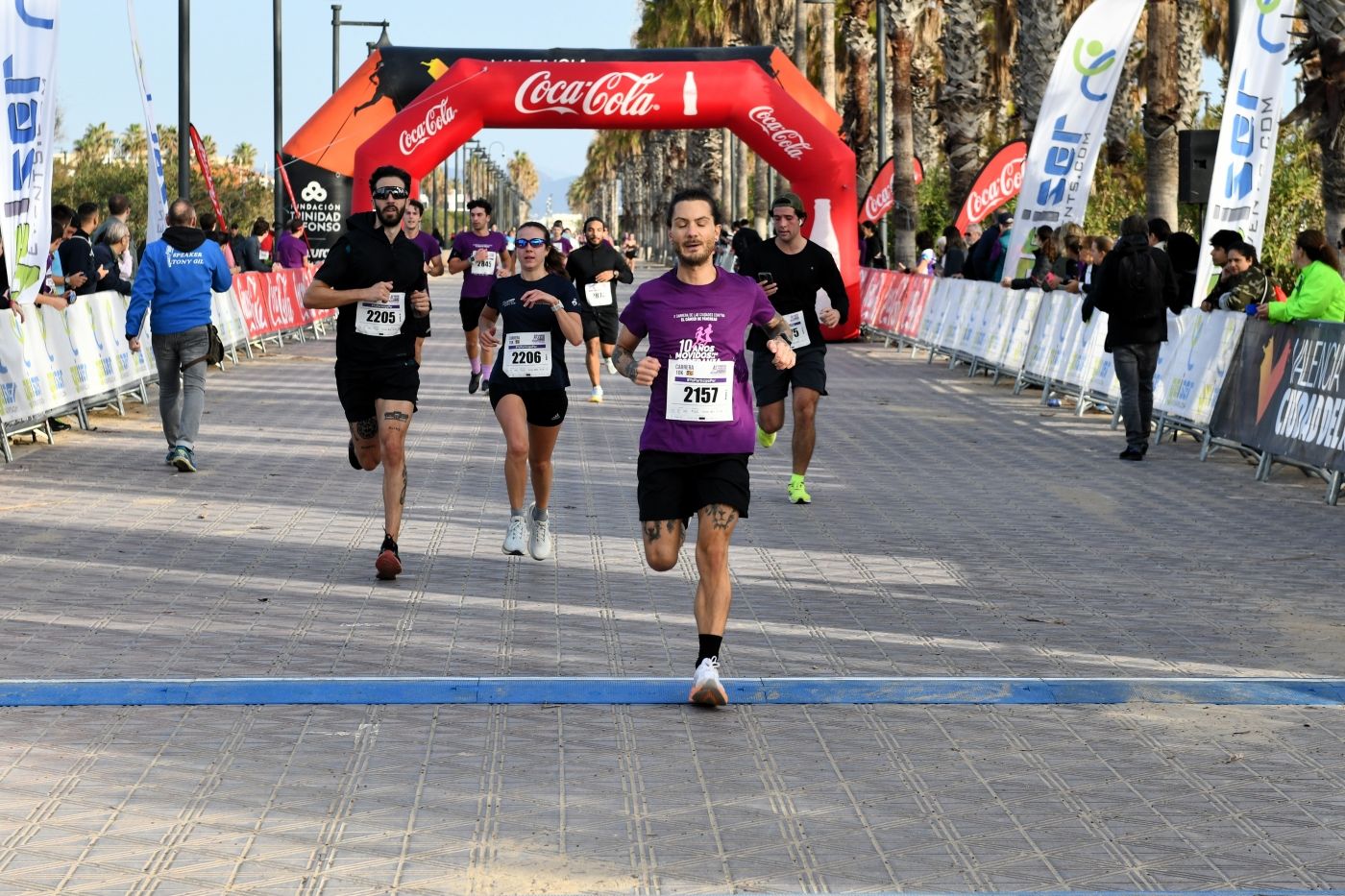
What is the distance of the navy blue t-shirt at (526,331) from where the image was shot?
10258mm

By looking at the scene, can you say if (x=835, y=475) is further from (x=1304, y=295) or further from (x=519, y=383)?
(x=519, y=383)

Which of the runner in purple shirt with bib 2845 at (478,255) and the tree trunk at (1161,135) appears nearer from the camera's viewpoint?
the runner in purple shirt with bib 2845 at (478,255)

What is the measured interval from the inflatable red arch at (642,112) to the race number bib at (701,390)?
21505mm

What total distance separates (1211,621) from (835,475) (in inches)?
220

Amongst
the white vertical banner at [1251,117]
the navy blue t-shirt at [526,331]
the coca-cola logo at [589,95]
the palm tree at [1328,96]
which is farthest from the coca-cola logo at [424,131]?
the navy blue t-shirt at [526,331]

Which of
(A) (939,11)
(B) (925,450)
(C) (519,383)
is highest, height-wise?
(A) (939,11)

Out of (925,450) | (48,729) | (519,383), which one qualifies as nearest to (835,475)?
(925,450)

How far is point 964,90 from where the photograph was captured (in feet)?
109

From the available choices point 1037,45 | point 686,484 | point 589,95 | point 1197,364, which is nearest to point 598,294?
point 1197,364

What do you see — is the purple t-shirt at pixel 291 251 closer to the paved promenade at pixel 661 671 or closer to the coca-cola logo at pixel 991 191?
the coca-cola logo at pixel 991 191

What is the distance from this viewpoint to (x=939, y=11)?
49688mm

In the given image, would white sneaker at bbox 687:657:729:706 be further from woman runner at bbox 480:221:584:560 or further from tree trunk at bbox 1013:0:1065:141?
tree trunk at bbox 1013:0:1065:141

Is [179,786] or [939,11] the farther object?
[939,11]

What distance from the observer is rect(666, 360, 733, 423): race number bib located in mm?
7180
